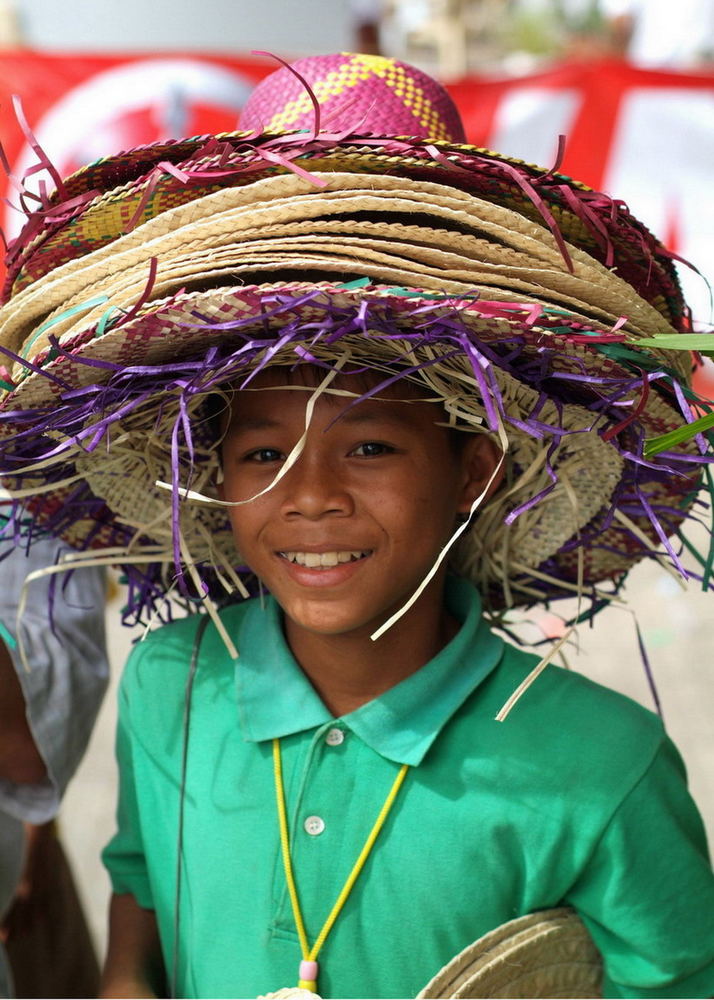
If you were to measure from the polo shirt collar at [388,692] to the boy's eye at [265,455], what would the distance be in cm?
27

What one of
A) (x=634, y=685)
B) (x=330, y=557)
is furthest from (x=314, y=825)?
(x=634, y=685)

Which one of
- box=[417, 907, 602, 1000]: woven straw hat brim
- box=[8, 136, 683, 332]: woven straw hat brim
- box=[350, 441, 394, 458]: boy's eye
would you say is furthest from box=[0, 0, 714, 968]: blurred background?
box=[8, 136, 683, 332]: woven straw hat brim

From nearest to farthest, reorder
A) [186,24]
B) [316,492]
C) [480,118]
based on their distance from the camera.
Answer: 1. [316,492]
2. [480,118]
3. [186,24]

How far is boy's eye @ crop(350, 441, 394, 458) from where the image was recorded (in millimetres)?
1252

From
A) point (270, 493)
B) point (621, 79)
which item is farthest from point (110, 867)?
point (621, 79)

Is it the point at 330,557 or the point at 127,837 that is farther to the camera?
the point at 127,837

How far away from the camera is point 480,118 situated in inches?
206

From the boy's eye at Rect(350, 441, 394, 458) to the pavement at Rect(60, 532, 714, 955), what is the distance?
5.41ft

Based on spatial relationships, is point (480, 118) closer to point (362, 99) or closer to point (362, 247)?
point (362, 99)

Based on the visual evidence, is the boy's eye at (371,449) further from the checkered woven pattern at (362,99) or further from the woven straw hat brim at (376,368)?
the checkered woven pattern at (362,99)

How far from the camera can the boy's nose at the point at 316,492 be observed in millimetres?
1219

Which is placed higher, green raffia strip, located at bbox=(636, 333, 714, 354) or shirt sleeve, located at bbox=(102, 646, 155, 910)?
green raffia strip, located at bbox=(636, 333, 714, 354)

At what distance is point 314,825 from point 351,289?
664 millimetres

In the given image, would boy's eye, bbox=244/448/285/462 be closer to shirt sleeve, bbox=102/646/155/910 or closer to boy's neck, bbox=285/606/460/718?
boy's neck, bbox=285/606/460/718
